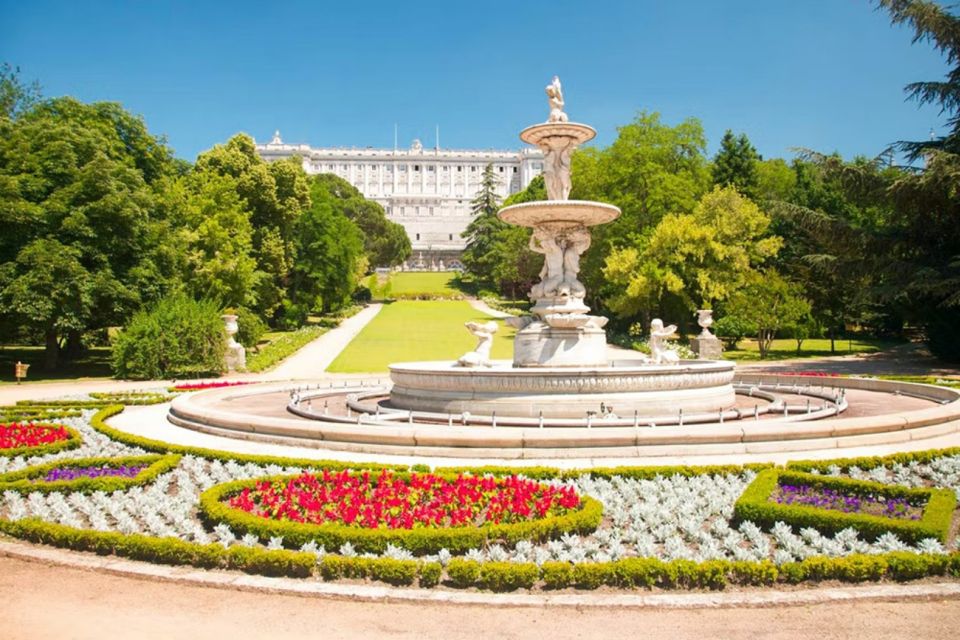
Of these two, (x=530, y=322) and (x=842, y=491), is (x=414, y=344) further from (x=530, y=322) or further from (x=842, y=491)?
(x=842, y=491)

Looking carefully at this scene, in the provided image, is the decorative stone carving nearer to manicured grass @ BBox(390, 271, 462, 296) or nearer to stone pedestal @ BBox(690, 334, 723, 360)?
stone pedestal @ BBox(690, 334, 723, 360)

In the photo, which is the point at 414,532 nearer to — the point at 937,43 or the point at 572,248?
the point at 572,248

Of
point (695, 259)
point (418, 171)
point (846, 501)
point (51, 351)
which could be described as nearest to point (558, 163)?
point (846, 501)

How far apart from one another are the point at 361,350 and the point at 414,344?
3763 mm

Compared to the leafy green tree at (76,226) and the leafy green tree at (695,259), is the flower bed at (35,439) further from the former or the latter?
the leafy green tree at (695,259)

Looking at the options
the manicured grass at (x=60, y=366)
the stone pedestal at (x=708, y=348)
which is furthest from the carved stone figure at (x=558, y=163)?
the manicured grass at (x=60, y=366)

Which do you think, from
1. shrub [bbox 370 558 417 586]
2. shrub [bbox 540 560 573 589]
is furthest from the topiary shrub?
shrub [bbox 540 560 573 589]

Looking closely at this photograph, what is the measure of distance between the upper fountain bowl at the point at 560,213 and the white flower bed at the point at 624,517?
826cm

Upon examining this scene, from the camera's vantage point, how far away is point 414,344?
3819 centimetres

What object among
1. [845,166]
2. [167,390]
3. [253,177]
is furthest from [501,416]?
[253,177]

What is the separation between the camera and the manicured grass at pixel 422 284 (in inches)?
3170

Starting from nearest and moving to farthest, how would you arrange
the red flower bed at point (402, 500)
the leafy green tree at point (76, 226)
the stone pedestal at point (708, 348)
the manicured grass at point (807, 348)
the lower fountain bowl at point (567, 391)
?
the red flower bed at point (402, 500) → the lower fountain bowl at point (567, 391) → the leafy green tree at point (76, 226) → the stone pedestal at point (708, 348) → the manicured grass at point (807, 348)

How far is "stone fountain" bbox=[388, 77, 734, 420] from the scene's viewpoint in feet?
40.9

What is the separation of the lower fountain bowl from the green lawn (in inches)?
582
